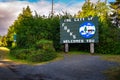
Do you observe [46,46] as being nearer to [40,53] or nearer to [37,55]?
[40,53]

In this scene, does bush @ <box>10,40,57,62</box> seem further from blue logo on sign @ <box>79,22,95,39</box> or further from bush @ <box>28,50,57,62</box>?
blue logo on sign @ <box>79,22,95,39</box>

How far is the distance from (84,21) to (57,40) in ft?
14.1

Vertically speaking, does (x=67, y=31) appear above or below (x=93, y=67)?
above

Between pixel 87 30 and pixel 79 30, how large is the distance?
0.99 m

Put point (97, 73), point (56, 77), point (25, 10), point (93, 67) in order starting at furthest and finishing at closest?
point (25, 10)
point (93, 67)
point (97, 73)
point (56, 77)

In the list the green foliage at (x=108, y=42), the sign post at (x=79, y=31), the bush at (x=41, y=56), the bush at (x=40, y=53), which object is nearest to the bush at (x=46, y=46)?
the bush at (x=40, y=53)

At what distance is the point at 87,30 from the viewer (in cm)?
3647

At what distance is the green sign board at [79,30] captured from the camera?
36344 mm

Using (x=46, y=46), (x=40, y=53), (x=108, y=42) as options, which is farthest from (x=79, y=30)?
(x=40, y=53)

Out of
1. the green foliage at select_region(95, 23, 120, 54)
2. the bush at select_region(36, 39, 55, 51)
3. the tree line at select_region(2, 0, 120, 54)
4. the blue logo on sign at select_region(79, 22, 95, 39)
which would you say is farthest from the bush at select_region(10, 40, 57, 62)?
the green foliage at select_region(95, 23, 120, 54)

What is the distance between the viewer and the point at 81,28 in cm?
3684

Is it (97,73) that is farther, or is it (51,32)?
(51,32)

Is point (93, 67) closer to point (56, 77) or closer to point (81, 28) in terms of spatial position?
point (56, 77)

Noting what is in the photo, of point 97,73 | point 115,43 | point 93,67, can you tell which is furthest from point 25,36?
point 97,73
